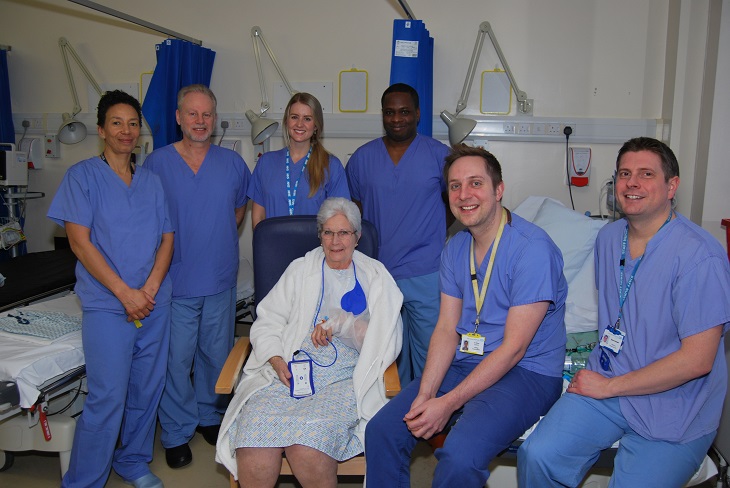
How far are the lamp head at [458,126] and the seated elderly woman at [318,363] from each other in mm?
1076

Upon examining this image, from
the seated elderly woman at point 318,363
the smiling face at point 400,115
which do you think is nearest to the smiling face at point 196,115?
the seated elderly woman at point 318,363

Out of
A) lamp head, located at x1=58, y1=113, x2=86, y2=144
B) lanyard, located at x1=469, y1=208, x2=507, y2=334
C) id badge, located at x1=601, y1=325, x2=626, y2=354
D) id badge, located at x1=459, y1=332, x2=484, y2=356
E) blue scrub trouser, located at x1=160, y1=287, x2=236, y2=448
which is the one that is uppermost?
lamp head, located at x1=58, y1=113, x2=86, y2=144

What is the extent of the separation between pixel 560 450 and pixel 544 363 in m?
0.30

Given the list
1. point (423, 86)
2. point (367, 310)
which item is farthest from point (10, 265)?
point (423, 86)

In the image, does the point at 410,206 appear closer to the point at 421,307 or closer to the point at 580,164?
the point at 421,307

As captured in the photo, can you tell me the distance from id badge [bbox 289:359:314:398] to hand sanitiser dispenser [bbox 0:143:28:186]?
2945 mm

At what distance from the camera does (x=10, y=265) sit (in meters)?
3.36

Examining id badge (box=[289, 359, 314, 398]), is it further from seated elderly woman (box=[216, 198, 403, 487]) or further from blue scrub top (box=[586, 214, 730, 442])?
blue scrub top (box=[586, 214, 730, 442])

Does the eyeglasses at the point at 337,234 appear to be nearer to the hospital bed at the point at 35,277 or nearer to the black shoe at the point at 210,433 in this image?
the black shoe at the point at 210,433

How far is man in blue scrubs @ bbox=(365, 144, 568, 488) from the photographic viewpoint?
1.78 meters

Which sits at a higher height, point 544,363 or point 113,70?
point 113,70

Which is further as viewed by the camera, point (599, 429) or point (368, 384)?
point (368, 384)

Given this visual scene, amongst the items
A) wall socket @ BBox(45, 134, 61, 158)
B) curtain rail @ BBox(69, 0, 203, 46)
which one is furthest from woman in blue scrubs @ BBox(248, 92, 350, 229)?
wall socket @ BBox(45, 134, 61, 158)

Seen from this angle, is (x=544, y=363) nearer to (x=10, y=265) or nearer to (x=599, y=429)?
(x=599, y=429)
